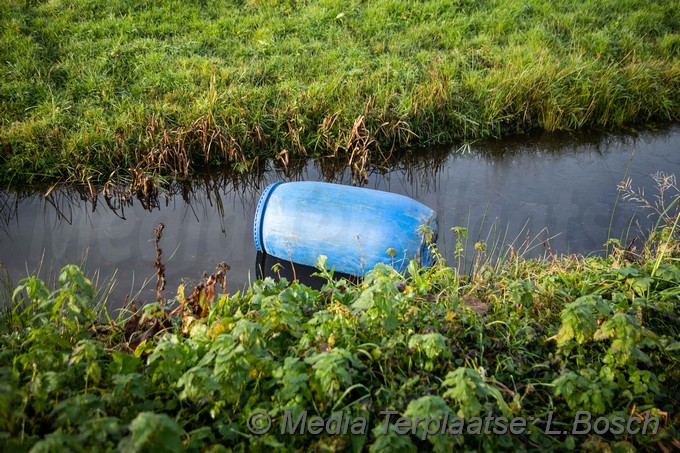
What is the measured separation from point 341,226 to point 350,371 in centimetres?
170

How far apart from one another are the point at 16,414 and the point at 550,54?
22.8ft

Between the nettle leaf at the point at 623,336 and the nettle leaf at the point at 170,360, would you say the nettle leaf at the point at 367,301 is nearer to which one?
the nettle leaf at the point at 170,360

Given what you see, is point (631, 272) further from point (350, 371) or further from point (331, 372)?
point (331, 372)

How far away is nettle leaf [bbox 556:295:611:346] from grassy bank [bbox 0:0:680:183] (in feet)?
10.8

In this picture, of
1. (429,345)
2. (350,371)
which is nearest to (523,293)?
(429,345)

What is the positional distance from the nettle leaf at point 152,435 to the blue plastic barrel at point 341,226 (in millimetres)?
2161

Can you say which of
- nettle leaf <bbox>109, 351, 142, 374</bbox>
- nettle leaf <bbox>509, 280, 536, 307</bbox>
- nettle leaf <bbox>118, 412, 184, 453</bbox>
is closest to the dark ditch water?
nettle leaf <bbox>509, 280, 536, 307</bbox>

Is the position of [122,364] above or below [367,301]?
below

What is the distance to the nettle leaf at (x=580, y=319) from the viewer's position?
8.32ft

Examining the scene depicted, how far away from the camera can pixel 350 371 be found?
7.95ft

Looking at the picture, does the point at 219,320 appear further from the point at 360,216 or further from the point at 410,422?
the point at 360,216

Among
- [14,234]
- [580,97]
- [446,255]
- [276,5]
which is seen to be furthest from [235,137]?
[580,97]

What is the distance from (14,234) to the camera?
188 inches

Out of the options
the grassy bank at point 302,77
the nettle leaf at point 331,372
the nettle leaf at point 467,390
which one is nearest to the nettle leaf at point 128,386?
the nettle leaf at point 331,372
